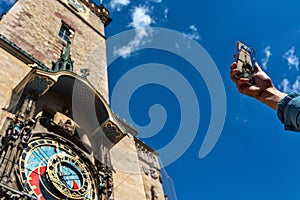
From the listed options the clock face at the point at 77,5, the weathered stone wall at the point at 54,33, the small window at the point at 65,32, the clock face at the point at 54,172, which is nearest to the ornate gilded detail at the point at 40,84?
the clock face at the point at 54,172

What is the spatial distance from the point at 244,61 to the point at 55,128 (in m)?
7.68

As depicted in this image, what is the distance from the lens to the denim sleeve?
190 cm

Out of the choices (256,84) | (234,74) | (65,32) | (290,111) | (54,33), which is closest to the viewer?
(290,111)

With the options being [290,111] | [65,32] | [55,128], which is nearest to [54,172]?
[55,128]

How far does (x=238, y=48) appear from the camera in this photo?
2998 millimetres

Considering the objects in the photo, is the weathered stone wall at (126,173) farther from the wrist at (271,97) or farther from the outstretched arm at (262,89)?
the wrist at (271,97)

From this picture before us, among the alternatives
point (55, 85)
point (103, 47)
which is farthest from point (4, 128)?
point (103, 47)

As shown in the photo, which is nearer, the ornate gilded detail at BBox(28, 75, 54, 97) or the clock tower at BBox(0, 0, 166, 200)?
the clock tower at BBox(0, 0, 166, 200)

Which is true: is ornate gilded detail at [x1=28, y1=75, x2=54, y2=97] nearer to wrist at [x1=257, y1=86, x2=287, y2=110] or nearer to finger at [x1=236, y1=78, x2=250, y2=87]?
finger at [x1=236, y1=78, x2=250, y2=87]

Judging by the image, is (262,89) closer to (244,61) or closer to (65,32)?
(244,61)

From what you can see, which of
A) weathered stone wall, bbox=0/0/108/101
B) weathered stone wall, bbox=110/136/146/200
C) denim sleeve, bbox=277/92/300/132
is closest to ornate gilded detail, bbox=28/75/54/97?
weathered stone wall, bbox=0/0/108/101

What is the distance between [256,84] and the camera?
7.84 feet

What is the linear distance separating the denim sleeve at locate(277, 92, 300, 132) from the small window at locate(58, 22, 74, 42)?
45.0ft

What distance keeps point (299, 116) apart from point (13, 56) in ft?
32.7
